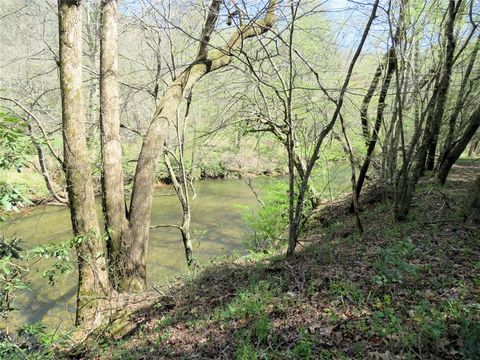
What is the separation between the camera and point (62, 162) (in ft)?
15.9

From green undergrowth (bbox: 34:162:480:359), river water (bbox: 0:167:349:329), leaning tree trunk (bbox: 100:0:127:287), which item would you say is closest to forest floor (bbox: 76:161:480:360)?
green undergrowth (bbox: 34:162:480:359)

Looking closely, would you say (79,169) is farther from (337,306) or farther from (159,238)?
(159,238)

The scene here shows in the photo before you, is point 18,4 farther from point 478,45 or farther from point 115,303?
point 478,45

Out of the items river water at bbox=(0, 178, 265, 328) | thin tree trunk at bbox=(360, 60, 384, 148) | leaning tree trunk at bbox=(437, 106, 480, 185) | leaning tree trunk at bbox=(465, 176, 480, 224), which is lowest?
river water at bbox=(0, 178, 265, 328)

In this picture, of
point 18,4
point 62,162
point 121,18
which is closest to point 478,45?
point 121,18

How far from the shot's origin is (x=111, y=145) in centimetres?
542

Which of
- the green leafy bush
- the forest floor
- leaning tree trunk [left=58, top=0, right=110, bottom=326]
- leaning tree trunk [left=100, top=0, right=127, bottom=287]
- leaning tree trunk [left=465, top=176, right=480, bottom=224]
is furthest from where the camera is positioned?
the green leafy bush

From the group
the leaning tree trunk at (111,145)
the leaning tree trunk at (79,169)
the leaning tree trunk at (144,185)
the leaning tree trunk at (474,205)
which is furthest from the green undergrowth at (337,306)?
the leaning tree trunk at (111,145)

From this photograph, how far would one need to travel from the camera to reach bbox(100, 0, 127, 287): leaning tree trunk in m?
5.34

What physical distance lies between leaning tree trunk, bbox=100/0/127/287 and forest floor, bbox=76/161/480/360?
1226 mm

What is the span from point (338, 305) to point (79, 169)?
3975mm

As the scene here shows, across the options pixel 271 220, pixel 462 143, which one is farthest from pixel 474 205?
pixel 271 220

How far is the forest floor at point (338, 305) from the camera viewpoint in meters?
2.77

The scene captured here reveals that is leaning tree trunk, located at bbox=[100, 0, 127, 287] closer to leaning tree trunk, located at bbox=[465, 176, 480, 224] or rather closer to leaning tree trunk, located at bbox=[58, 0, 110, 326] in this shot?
leaning tree trunk, located at bbox=[58, 0, 110, 326]
